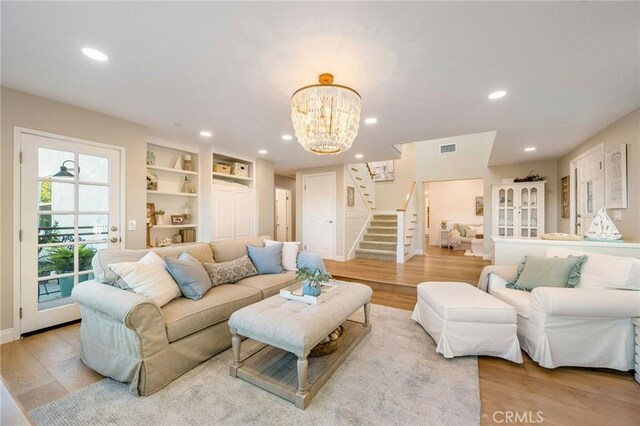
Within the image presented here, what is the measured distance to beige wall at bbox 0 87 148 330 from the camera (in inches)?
97.0

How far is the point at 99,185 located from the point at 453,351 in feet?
13.6

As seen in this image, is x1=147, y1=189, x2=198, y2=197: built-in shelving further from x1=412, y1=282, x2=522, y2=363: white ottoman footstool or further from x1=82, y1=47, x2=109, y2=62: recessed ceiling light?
x1=412, y1=282, x2=522, y2=363: white ottoman footstool

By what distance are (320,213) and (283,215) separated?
2.25 m

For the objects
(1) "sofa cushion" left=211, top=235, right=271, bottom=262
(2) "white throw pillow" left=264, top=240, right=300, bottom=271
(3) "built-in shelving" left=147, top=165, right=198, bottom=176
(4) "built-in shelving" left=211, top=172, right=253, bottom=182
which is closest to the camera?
(1) "sofa cushion" left=211, top=235, right=271, bottom=262

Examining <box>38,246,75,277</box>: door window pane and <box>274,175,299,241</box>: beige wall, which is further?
<box>274,175,299,241</box>: beige wall

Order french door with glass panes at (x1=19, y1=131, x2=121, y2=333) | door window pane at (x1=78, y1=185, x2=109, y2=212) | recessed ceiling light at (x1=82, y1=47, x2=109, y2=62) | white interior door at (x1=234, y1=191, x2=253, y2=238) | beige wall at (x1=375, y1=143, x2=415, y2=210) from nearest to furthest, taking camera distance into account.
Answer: recessed ceiling light at (x1=82, y1=47, x2=109, y2=62) → french door with glass panes at (x1=19, y1=131, x2=121, y2=333) → door window pane at (x1=78, y1=185, x2=109, y2=212) → white interior door at (x1=234, y1=191, x2=253, y2=238) → beige wall at (x1=375, y1=143, x2=415, y2=210)

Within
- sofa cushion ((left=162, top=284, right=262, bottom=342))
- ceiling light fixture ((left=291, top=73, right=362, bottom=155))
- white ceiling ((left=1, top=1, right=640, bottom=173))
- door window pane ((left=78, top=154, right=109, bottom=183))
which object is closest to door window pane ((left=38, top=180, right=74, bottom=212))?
door window pane ((left=78, top=154, right=109, bottom=183))

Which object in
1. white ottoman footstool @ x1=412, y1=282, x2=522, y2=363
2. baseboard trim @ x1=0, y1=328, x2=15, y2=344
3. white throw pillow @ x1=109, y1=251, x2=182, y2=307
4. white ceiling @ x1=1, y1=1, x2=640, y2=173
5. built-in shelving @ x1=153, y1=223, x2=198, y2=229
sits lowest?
baseboard trim @ x1=0, y1=328, x2=15, y2=344

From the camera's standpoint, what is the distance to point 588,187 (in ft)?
13.4

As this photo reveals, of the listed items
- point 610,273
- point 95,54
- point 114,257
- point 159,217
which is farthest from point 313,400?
point 159,217

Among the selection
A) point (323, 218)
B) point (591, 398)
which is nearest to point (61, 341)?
point (591, 398)

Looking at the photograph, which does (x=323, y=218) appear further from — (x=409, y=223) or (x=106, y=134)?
(x=106, y=134)

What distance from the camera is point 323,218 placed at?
21.0 ft

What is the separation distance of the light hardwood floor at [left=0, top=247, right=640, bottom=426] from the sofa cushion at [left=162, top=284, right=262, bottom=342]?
70 centimetres
